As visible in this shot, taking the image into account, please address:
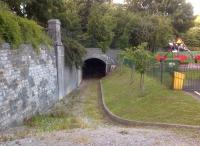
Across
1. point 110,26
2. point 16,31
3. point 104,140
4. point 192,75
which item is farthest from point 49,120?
point 110,26

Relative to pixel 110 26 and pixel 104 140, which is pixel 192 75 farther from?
pixel 110 26

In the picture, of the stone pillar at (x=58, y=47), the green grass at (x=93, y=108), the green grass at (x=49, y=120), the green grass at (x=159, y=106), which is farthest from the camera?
the stone pillar at (x=58, y=47)

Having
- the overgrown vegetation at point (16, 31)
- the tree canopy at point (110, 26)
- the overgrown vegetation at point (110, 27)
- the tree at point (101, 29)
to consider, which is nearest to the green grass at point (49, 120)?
the overgrown vegetation at point (16, 31)

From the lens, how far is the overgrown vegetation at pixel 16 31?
15.6 m

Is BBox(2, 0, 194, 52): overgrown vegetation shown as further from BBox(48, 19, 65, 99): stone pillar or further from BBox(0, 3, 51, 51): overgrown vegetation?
BBox(0, 3, 51, 51): overgrown vegetation

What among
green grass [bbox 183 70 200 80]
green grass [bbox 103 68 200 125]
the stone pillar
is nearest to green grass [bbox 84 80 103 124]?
green grass [bbox 103 68 200 125]

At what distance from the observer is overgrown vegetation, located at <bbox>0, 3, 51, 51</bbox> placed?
15586mm

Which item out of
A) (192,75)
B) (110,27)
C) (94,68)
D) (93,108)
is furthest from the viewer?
(94,68)

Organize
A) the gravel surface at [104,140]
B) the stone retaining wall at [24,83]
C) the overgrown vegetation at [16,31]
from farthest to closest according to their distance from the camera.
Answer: the overgrown vegetation at [16,31], the stone retaining wall at [24,83], the gravel surface at [104,140]

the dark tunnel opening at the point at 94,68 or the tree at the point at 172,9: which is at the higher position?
the tree at the point at 172,9

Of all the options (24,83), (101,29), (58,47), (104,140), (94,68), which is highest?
(101,29)

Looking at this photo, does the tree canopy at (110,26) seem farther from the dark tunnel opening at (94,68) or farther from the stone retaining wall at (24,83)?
the stone retaining wall at (24,83)

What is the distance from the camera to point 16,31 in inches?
644

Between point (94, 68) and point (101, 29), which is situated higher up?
point (101, 29)
